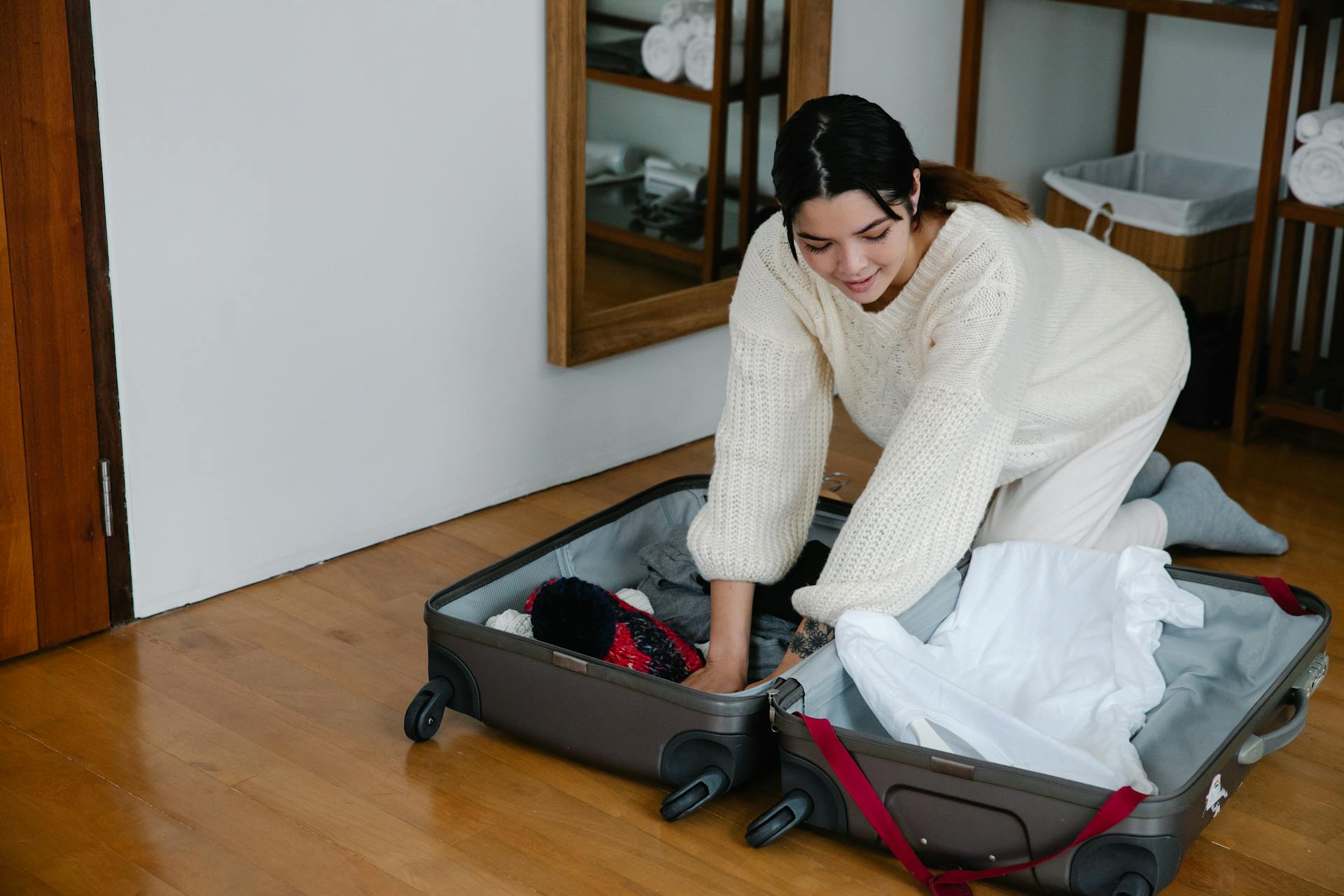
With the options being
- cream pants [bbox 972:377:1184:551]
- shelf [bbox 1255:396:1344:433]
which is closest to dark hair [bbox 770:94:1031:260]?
cream pants [bbox 972:377:1184:551]

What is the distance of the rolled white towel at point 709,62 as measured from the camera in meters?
2.41

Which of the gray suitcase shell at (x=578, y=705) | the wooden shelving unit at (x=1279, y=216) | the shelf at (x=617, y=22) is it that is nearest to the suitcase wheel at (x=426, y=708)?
the gray suitcase shell at (x=578, y=705)

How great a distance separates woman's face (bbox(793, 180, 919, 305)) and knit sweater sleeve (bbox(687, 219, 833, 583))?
0.19 metres

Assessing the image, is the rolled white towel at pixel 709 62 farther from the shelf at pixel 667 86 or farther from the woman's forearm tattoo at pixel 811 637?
the woman's forearm tattoo at pixel 811 637

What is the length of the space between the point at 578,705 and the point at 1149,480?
112cm

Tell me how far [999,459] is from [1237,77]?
196 cm

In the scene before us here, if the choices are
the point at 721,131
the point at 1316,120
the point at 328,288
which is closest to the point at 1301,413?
the point at 1316,120

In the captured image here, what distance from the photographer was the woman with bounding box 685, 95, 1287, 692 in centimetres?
149

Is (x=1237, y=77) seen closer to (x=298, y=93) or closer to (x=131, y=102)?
(x=298, y=93)

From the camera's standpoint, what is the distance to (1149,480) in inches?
90.5

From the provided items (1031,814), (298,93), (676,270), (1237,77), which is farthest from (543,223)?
(1237,77)

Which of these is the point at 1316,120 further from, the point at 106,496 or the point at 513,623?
the point at 106,496

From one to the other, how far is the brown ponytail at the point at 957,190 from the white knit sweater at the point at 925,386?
0.10ft

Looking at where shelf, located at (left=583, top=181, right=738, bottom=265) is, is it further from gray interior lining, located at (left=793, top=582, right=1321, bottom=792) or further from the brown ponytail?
gray interior lining, located at (left=793, top=582, right=1321, bottom=792)
